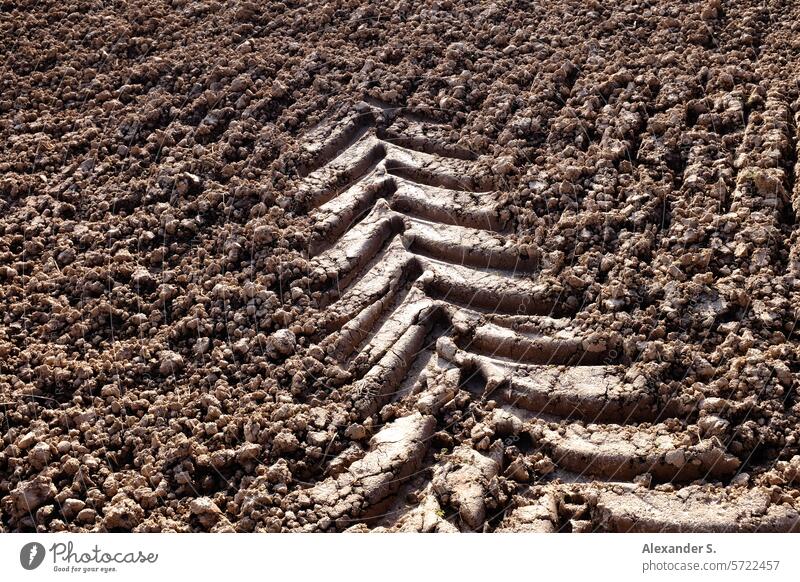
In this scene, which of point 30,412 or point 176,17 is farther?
point 176,17

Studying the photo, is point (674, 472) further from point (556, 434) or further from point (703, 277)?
point (703, 277)

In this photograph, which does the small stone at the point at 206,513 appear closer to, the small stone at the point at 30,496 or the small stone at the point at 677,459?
the small stone at the point at 30,496

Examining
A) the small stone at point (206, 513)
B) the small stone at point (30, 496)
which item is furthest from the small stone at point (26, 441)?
the small stone at point (206, 513)

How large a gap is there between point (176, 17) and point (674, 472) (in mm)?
4199

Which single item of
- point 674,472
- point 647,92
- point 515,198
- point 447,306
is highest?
point 647,92

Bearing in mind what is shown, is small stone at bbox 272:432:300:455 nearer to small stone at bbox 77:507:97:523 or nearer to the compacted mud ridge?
the compacted mud ridge

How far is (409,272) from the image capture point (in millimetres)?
4051

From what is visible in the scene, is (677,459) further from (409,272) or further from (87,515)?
(87,515)

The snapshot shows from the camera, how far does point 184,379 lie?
12.2 feet
